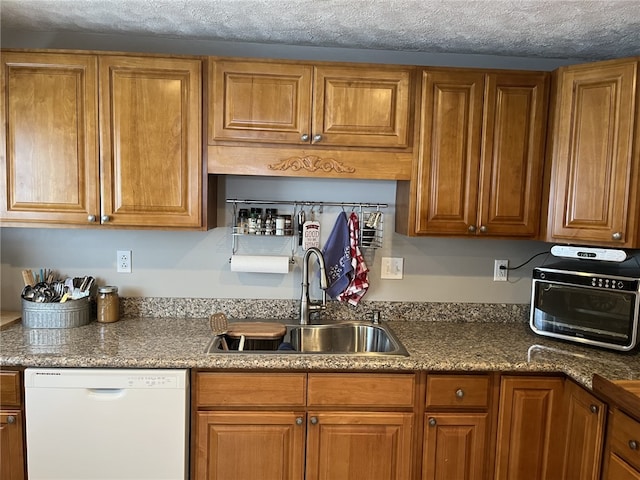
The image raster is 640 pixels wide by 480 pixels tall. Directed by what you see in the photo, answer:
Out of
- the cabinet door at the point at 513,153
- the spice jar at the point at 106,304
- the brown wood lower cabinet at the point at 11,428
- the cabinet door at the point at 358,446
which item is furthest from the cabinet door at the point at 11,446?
the cabinet door at the point at 513,153

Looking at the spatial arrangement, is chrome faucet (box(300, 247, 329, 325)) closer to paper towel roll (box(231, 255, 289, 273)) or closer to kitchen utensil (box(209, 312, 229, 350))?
paper towel roll (box(231, 255, 289, 273))

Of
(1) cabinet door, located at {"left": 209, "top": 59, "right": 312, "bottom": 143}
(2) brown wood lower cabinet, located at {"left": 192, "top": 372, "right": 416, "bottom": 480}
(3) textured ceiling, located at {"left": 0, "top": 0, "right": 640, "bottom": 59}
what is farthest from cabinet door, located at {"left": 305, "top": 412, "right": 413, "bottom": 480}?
(3) textured ceiling, located at {"left": 0, "top": 0, "right": 640, "bottom": 59}

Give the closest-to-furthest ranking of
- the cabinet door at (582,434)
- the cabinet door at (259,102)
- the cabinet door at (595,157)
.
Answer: the cabinet door at (582,434), the cabinet door at (595,157), the cabinet door at (259,102)

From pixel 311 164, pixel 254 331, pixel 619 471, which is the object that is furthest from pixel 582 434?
pixel 311 164

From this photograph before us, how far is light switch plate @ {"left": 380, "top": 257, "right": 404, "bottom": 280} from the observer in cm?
239

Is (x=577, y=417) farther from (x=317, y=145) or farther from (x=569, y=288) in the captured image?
(x=317, y=145)

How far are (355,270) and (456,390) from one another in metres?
0.74

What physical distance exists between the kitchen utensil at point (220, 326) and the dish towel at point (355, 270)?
59 centimetres

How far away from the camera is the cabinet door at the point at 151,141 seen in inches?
76.9

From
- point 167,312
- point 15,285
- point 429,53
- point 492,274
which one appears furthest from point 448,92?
point 15,285

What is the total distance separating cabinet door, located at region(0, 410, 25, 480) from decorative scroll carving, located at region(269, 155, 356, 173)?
→ 4.66 feet

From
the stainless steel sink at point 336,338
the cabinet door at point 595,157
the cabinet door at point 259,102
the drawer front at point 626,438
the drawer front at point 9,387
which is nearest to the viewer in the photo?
the drawer front at point 626,438

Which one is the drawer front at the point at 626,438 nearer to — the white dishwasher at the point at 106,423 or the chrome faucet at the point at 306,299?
the chrome faucet at the point at 306,299

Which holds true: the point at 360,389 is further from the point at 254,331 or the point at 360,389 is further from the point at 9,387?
the point at 9,387
